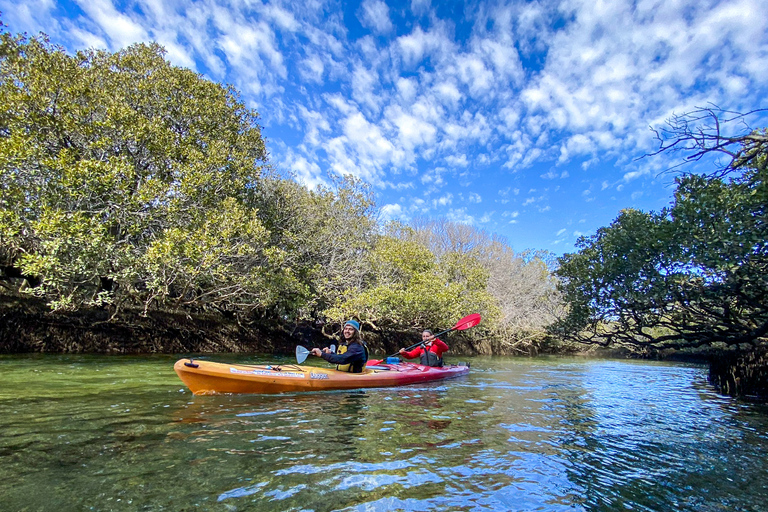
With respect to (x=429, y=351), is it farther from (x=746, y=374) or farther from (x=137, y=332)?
(x=137, y=332)

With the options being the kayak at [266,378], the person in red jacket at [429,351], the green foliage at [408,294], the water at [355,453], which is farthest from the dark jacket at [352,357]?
the green foliage at [408,294]

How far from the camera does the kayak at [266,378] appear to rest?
573 centimetres

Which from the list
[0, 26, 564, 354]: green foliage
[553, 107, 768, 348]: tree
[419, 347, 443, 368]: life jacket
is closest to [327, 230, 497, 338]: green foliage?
[0, 26, 564, 354]: green foliage

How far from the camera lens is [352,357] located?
743 centimetres

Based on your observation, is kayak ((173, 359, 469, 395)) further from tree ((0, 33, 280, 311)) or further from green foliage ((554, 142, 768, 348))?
green foliage ((554, 142, 768, 348))

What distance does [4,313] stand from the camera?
11539 millimetres

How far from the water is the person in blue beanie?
3.24ft

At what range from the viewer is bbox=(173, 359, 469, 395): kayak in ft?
18.8

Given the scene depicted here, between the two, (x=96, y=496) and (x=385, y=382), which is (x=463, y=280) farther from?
(x=96, y=496)

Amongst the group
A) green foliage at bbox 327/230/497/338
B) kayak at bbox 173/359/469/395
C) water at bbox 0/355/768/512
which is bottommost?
water at bbox 0/355/768/512

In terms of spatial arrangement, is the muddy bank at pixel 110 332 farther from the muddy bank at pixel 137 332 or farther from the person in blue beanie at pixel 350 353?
the person in blue beanie at pixel 350 353

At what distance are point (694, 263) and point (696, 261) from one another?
154mm

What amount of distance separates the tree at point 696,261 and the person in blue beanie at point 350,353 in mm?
5419

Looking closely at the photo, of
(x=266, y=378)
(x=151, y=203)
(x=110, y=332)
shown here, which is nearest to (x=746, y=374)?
(x=266, y=378)
